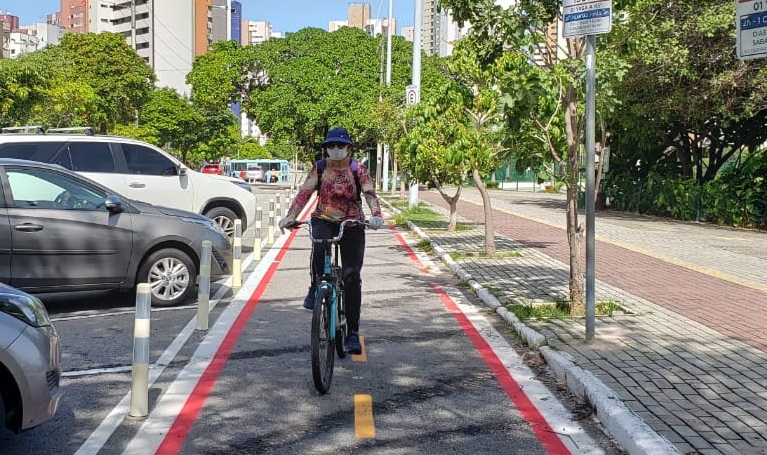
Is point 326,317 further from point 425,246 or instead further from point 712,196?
point 712,196

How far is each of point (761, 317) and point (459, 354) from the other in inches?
150

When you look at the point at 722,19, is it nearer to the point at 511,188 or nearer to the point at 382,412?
the point at 382,412

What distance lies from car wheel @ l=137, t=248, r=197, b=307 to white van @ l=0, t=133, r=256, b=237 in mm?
4617

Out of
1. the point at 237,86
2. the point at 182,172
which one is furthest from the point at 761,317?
the point at 237,86

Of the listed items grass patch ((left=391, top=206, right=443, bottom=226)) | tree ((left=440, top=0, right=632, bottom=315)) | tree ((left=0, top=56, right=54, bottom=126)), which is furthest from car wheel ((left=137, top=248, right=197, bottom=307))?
tree ((left=0, top=56, right=54, bottom=126))

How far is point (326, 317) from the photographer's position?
21.2ft

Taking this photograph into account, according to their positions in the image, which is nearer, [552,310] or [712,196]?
[552,310]

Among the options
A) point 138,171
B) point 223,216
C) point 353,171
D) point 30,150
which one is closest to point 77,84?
point 223,216

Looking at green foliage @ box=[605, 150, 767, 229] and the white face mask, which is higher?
the white face mask

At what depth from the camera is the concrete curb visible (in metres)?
5.05

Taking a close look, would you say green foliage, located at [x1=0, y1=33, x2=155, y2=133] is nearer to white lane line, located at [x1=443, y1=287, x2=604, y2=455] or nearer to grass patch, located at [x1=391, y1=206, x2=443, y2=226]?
grass patch, located at [x1=391, y1=206, x2=443, y2=226]

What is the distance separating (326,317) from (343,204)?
102 centimetres

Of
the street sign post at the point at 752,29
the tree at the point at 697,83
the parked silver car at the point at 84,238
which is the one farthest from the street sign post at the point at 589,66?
the tree at the point at 697,83

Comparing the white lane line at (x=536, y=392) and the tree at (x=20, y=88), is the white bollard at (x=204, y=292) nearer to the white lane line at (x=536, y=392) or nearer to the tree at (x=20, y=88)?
the white lane line at (x=536, y=392)
